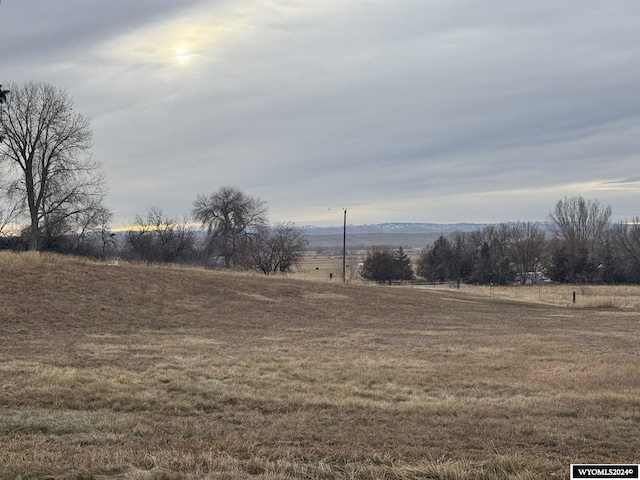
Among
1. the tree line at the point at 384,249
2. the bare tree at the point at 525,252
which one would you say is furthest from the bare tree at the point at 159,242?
the bare tree at the point at 525,252

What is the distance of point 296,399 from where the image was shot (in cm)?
783

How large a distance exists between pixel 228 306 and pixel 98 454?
21.6 m

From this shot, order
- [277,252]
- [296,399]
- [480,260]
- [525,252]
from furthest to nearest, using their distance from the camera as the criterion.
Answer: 1. [525,252]
2. [480,260]
3. [277,252]
4. [296,399]

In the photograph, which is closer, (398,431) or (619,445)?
(619,445)

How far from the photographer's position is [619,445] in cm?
544

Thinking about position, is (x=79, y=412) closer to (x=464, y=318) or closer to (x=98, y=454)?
(x=98, y=454)

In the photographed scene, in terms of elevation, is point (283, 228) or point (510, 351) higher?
point (283, 228)

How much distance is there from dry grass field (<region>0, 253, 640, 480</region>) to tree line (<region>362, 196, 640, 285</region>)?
59.5 metres

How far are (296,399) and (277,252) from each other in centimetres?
6727

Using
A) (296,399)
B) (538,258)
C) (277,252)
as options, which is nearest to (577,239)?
(538,258)

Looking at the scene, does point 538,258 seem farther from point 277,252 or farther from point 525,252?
point 277,252

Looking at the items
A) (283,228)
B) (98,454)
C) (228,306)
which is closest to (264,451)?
(98,454)

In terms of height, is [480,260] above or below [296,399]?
above

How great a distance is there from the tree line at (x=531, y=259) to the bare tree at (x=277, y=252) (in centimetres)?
1038
